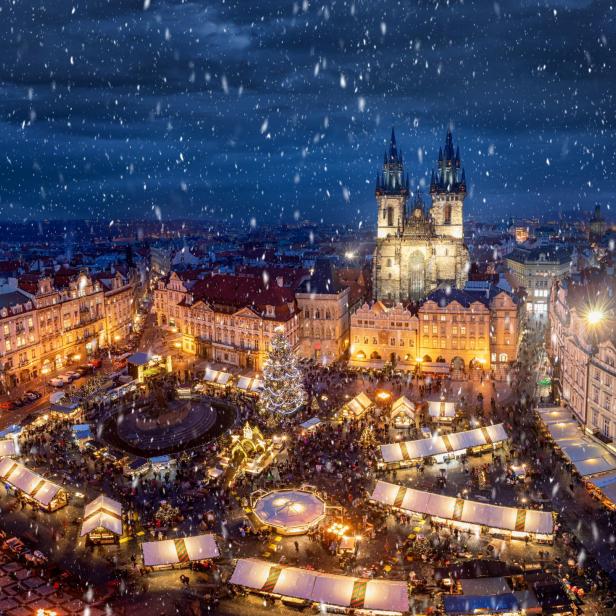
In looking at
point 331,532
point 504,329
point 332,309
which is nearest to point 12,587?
point 331,532

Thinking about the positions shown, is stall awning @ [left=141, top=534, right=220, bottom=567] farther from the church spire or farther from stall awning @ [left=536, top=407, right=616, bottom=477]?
the church spire

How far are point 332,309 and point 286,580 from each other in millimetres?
43550

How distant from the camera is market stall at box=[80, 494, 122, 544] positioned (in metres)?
33.4

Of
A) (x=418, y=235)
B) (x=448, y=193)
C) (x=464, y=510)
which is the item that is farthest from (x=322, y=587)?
(x=448, y=193)

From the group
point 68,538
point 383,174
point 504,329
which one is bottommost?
point 68,538

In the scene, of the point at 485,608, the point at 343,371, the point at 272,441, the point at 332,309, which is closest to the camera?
the point at 485,608

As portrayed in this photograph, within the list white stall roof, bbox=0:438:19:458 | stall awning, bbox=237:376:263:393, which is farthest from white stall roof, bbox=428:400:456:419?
white stall roof, bbox=0:438:19:458

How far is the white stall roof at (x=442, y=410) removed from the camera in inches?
1984

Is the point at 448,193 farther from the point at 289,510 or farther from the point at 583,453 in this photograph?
the point at 289,510

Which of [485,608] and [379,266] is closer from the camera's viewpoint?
[485,608]

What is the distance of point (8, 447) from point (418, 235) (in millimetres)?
60417

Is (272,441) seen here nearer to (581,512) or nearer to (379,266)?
(581,512)

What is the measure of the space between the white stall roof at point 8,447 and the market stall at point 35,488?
12.3ft

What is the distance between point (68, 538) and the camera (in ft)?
114
